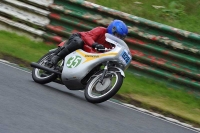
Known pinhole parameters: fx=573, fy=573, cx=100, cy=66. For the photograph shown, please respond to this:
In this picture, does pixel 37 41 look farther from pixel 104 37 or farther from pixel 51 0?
pixel 104 37

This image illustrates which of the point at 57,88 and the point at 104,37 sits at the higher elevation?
the point at 104,37

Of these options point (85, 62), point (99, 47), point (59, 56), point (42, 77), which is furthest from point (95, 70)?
point (42, 77)

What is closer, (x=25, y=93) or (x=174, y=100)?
(x=25, y=93)

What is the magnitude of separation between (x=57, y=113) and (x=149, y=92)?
3724mm

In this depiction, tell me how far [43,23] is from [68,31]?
70 centimetres

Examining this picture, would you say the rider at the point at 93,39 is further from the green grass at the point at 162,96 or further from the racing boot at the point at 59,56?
the green grass at the point at 162,96

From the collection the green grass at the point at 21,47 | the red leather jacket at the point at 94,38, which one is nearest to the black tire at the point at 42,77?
the red leather jacket at the point at 94,38

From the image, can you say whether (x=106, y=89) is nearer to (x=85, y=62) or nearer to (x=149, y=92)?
(x=85, y=62)

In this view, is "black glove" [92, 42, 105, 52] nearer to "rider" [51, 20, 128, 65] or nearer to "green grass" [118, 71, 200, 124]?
"rider" [51, 20, 128, 65]

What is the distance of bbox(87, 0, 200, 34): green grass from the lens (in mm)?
12984

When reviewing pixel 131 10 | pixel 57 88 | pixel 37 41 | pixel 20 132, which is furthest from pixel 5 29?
pixel 20 132

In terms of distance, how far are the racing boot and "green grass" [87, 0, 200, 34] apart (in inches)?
157

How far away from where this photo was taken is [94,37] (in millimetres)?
9289

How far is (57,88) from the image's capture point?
9938 millimetres
